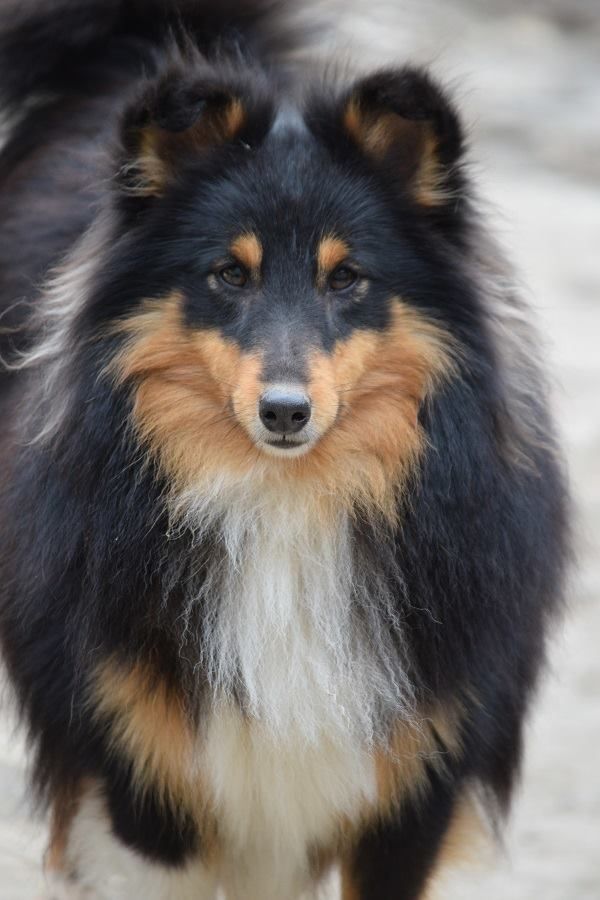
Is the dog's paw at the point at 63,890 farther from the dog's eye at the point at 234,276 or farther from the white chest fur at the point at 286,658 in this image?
the dog's eye at the point at 234,276

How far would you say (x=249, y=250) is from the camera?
3367 millimetres

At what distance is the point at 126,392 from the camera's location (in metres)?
3.40

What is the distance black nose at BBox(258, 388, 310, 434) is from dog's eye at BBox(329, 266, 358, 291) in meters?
0.31

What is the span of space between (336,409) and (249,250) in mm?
381

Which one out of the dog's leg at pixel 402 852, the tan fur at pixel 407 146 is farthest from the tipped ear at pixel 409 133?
the dog's leg at pixel 402 852

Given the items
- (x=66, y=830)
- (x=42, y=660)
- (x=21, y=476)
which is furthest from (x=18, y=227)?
(x=66, y=830)

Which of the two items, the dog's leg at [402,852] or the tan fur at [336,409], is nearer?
the tan fur at [336,409]

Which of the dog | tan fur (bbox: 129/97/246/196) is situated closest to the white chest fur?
the dog

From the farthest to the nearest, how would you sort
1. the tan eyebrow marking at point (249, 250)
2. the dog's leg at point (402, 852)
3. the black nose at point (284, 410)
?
the dog's leg at point (402, 852), the tan eyebrow marking at point (249, 250), the black nose at point (284, 410)

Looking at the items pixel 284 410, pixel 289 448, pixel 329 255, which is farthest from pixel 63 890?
pixel 329 255

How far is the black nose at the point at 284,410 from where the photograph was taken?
126 inches

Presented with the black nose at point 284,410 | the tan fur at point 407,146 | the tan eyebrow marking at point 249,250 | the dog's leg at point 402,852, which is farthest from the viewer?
the dog's leg at point 402,852

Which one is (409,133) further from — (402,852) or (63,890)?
(63,890)

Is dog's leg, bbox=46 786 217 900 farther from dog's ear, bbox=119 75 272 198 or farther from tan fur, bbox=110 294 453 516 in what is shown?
dog's ear, bbox=119 75 272 198
